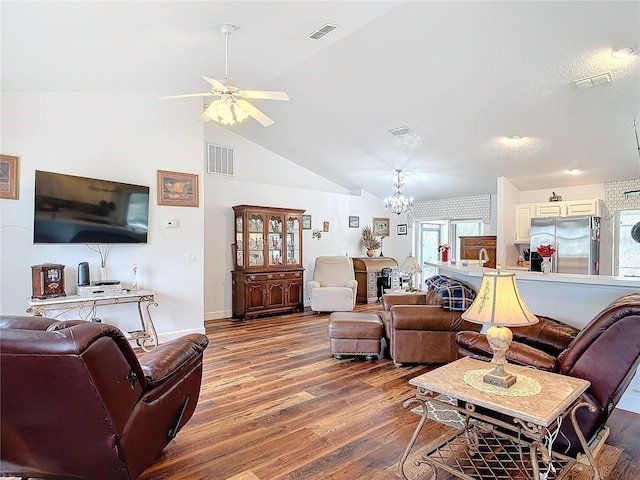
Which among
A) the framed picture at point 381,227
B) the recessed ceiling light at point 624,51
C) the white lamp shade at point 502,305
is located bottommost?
the white lamp shade at point 502,305

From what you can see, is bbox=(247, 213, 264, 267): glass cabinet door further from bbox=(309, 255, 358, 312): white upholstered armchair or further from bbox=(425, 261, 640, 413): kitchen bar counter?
bbox=(425, 261, 640, 413): kitchen bar counter

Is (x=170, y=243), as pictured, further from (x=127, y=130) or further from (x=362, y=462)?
(x=362, y=462)

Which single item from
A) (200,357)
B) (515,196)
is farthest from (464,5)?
(515,196)

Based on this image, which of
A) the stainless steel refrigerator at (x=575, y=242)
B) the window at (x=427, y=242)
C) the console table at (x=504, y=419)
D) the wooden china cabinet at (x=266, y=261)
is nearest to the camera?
the console table at (x=504, y=419)

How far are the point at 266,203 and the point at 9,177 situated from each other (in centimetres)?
389

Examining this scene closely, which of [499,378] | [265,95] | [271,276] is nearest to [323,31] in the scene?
[265,95]

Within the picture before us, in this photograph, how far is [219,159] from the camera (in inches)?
256

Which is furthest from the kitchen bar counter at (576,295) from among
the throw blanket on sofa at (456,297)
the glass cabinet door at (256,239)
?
the glass cabinet door at (256,239)

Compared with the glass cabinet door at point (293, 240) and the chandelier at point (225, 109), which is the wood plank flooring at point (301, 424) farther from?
the glass cabinet door at point (293, 240)

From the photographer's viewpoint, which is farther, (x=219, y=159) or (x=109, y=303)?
Result: (x=219, y=159)

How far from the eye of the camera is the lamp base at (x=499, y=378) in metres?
1.86

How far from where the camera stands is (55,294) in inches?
147

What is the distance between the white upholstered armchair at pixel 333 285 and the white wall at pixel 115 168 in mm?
2297

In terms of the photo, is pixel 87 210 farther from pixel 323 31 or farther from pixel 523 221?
pixel 523 221
